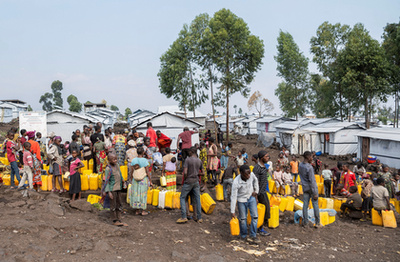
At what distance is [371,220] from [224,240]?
5045 millimetres

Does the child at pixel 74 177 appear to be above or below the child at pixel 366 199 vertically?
above

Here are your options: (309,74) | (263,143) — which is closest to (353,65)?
(263,143)

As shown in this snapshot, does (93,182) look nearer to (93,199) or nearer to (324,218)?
(93,199)

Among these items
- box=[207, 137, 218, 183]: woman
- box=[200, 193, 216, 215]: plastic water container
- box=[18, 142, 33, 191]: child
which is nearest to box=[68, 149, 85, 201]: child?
box=[18, 142, 33, 191]: child

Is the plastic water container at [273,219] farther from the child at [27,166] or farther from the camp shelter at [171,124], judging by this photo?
the camp shelter at [171,124]

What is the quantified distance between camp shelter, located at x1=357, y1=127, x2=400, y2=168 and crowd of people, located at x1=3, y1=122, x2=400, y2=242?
26.7 feet

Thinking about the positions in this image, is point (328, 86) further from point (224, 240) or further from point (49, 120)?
point (224, 240)

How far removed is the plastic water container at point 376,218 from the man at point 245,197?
13.2 ft

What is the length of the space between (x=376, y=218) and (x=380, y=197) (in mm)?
623

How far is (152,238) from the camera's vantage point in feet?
19.4

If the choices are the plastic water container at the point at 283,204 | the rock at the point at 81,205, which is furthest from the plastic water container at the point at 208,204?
the rock at the point at 81,205

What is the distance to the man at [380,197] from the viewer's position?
7.76m

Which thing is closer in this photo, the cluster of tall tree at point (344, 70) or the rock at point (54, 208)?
the rock at point (54, 208)

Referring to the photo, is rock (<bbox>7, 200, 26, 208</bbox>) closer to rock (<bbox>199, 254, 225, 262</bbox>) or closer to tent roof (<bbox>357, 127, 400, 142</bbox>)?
rock (<bbox>199, 254, 225, 262</bbox>)
